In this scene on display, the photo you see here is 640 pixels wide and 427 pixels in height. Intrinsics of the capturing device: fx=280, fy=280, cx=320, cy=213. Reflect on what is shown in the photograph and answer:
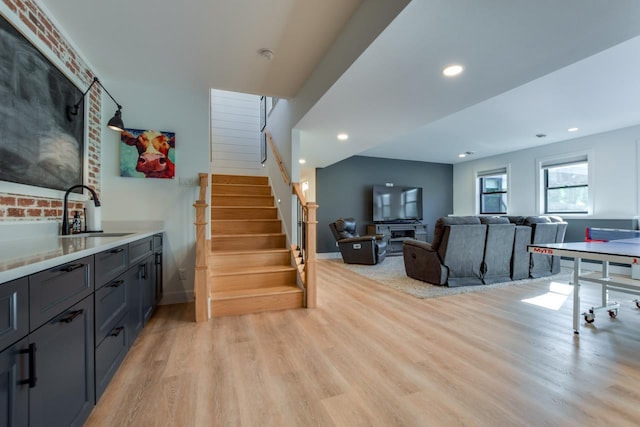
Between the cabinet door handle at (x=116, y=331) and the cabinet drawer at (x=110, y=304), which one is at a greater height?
the cabinet drawer at (x=110, y=304)

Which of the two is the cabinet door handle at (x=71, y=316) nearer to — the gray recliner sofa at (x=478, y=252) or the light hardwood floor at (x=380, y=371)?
the light hardwood floor at (x=380, y=371)

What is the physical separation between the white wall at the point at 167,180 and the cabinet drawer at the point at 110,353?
150 cm

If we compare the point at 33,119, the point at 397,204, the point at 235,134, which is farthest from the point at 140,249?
the point at 397,204

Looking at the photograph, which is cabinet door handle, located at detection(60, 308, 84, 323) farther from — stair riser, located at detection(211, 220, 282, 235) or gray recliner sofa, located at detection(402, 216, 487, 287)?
gray recliner sofa, located at detection(402, 216, 487, 287)

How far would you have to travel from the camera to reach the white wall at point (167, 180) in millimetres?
3121

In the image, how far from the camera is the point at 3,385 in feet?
2.69

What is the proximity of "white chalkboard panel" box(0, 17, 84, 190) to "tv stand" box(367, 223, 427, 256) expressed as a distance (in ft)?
18.9

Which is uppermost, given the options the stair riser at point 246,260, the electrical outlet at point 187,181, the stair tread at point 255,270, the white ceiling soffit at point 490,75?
the white ceiling soffit at point 490,75

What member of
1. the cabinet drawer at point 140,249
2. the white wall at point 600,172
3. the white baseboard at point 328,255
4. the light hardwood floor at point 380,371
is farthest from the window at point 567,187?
the cabinet drawer at point 140,249

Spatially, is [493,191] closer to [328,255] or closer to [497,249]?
[497,249]

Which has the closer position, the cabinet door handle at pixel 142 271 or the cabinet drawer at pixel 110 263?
the cabinet drawer at pixel 110 263

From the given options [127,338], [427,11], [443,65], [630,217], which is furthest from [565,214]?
[127,338]

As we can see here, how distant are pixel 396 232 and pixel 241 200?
4.20 metres

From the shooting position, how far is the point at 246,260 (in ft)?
11.3
